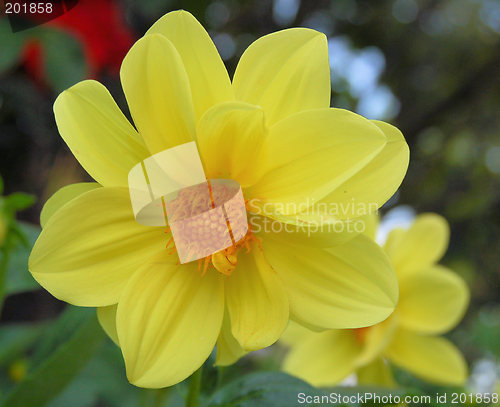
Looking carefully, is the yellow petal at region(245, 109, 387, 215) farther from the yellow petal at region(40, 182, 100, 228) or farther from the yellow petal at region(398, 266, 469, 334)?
the yellow petal at region(398, 266, 469, 334)


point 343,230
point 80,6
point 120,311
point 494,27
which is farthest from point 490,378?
point 494,27

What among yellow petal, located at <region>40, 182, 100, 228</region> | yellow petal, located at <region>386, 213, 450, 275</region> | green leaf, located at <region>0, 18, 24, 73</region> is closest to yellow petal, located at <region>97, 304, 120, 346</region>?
yellow petal, located at <region>40, 182, 100, 228</region>

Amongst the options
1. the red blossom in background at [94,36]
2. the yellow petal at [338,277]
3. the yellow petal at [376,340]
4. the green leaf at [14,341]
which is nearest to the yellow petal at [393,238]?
the yellow petal at [376,340]

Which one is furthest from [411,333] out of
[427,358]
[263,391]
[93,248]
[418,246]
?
[93,248]

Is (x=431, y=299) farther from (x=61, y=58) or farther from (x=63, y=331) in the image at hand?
(x=61, y=58)

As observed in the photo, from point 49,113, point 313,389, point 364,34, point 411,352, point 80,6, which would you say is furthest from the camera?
point 364,34

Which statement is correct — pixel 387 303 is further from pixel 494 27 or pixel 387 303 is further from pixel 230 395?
pixel 494 27

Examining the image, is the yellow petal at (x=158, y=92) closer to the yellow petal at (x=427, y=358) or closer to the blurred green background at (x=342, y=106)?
the blurred green background at (x=342, y=106)
